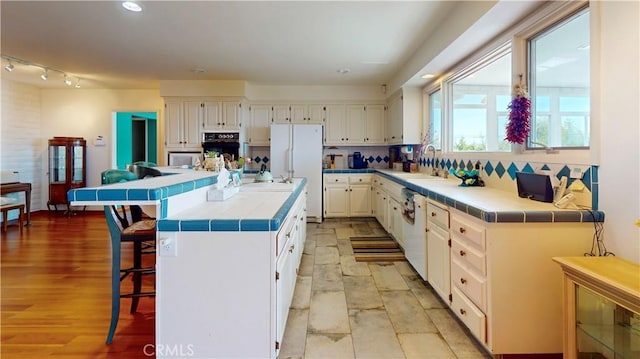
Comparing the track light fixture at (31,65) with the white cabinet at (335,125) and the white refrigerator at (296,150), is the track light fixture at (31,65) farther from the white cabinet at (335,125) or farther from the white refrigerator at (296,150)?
the white cabinet at (335,125)

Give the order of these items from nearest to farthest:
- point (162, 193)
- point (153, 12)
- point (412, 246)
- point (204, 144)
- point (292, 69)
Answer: point (162, 193) < point (153, 12) < point (412, 246) < point (292, 69) < point (204, 144)

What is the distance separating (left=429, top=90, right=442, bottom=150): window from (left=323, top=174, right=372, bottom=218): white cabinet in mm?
1514

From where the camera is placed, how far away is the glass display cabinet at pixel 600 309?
1.27m

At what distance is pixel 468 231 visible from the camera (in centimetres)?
197

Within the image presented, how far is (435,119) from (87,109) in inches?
265

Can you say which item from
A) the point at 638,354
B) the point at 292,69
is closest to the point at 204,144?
the point at 292,69

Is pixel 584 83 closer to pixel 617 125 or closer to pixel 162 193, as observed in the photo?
pixel 617 125

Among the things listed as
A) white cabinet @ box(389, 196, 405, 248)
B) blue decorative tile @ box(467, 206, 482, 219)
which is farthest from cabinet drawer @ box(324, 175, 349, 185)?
blue decorative tile @ box(467, 206, 482, 219)

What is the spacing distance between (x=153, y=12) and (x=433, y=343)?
3.67 meters

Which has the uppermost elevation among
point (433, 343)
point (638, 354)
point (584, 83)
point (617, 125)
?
point (584, 83)

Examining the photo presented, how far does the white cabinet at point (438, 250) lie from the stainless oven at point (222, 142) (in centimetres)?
391

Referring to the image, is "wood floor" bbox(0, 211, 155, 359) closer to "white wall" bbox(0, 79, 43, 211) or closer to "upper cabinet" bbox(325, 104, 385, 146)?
"white wall" bbox(0, 79, 43, 211)

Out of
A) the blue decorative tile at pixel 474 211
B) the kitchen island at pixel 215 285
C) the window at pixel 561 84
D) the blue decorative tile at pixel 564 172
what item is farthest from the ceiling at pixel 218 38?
the kitchen island at pixel 215 285

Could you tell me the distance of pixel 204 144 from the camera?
5605mm
